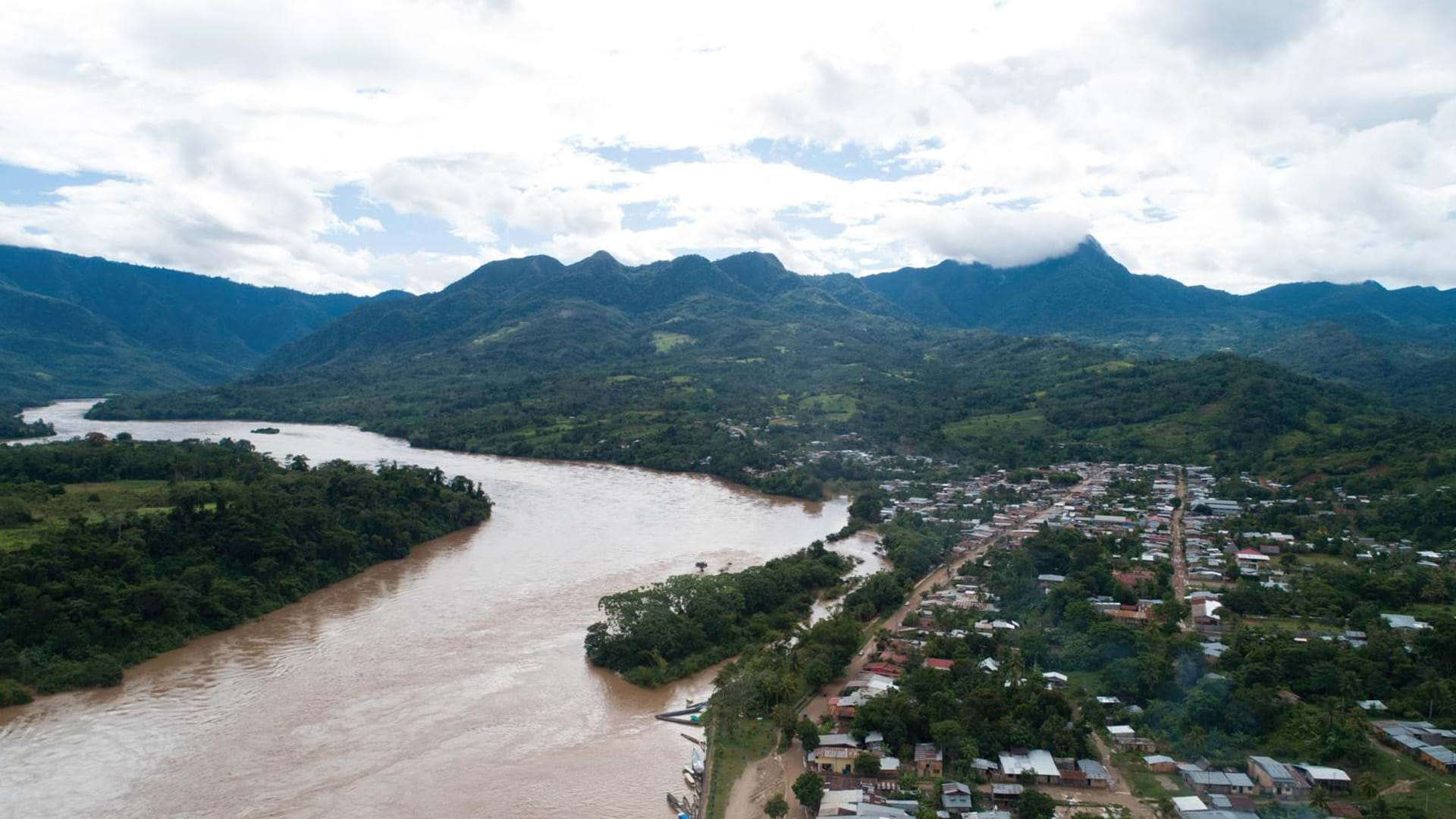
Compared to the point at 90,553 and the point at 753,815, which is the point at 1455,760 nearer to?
the point at 753,815

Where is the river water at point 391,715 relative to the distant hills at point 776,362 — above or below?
below

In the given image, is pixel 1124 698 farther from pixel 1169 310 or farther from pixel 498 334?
pixel 1169 310

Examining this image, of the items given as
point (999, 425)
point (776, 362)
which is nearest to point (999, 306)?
point (776, 362)

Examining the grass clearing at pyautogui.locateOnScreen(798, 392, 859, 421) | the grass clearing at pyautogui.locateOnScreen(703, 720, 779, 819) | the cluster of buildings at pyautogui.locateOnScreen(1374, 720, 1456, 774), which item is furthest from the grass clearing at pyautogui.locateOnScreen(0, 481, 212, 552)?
the grass clearing at pyautogui.locateOnScreen(798, 392, 859, 421)

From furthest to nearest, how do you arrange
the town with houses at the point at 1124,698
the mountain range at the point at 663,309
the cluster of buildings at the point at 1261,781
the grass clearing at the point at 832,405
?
the mountain range at the point at 663,309, the grass clearing at the point at 832,405, the town with houses at the point at 1124,698, the cluster of buildings at the point at 1261,781

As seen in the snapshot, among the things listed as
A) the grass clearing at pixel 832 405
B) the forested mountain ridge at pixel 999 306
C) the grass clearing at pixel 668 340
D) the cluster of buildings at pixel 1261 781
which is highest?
the forested mountain ridge at pixel 999 306

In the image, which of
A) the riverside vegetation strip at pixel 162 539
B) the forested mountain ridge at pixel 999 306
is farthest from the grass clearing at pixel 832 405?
the forested mountain ridge at pixel 999 306

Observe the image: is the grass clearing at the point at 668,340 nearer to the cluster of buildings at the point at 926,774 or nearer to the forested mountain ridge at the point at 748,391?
the forested mountain ridge at the point at 748,391
